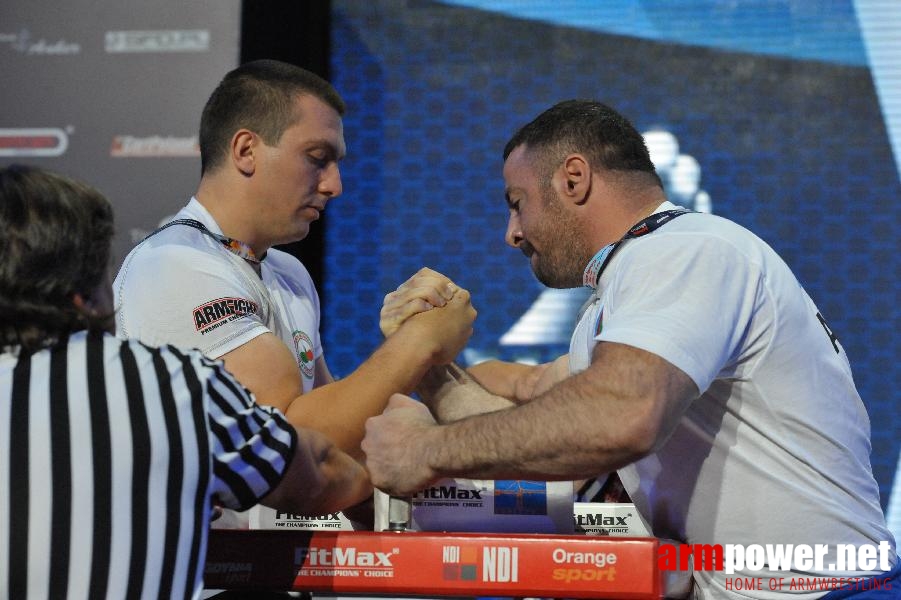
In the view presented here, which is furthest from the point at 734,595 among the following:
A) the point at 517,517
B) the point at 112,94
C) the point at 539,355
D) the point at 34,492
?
the point at 112,94

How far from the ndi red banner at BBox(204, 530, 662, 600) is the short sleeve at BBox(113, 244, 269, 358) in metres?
0.53

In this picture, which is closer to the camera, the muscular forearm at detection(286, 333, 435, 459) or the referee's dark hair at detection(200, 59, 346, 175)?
the muscular forearm at detection(286, 333, 435, 459)

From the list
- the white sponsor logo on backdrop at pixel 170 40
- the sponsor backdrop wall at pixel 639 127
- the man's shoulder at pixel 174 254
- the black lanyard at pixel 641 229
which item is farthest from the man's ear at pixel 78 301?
the sponsor backdrop wall at pixel 639 127

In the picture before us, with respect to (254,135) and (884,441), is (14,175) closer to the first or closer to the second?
(254,135)

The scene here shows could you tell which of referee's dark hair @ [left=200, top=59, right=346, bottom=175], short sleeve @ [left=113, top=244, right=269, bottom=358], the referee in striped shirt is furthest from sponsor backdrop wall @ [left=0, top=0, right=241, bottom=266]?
the referee in striped shirt

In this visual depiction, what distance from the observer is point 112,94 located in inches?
125

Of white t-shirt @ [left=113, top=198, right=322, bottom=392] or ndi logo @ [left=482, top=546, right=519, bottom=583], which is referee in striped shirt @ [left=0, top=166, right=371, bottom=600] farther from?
white t-shirt @ [left=113, top=198, right=322, bottom=392]

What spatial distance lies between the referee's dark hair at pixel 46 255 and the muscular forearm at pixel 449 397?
0.90 metres

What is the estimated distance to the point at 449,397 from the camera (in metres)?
1.98

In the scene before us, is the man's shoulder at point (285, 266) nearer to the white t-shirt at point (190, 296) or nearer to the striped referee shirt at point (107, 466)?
the white t-shirt at point (190, 296)

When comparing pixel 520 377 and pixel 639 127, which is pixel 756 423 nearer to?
pixel 520 377

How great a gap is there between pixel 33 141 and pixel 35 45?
0.32m

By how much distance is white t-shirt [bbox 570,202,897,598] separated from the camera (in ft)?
4.74

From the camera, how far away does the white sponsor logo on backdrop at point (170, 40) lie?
316 cm
